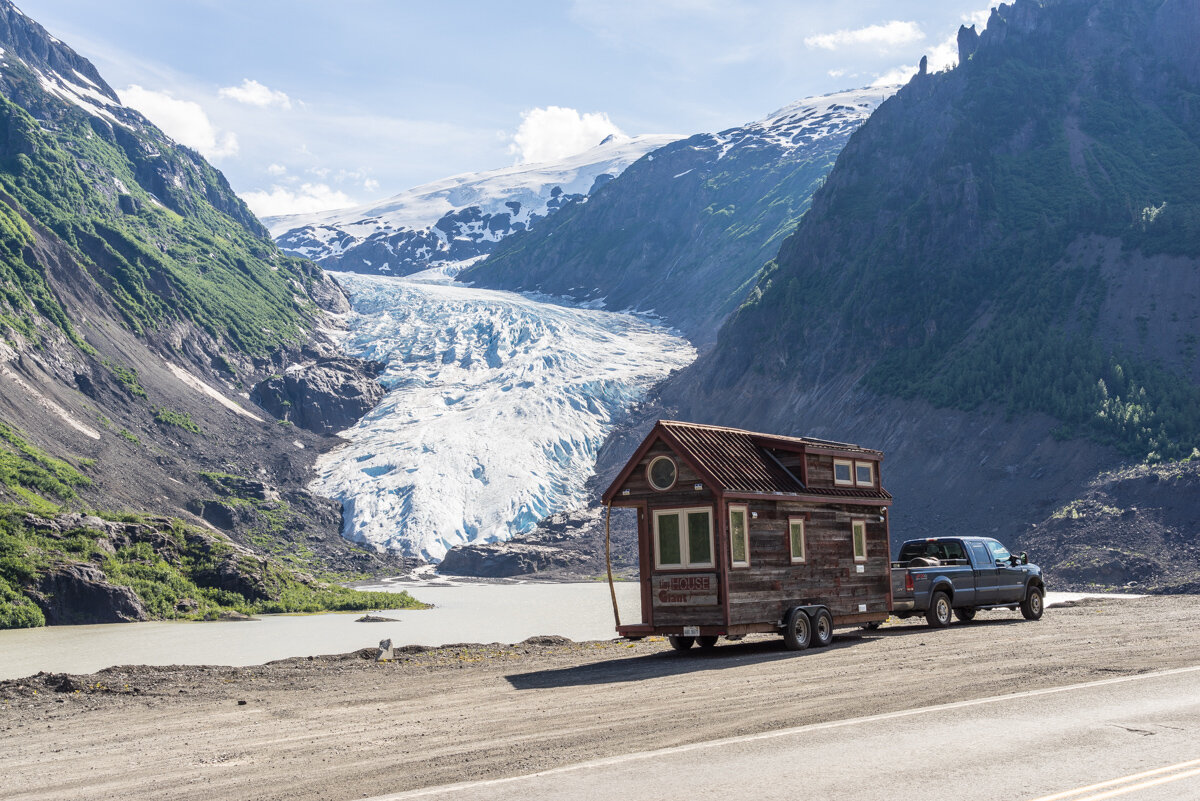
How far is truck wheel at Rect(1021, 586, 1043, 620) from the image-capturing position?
31438 mm

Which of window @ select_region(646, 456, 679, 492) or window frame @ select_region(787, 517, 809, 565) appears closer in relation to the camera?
window @ select_region(646, 456, 679, 492)

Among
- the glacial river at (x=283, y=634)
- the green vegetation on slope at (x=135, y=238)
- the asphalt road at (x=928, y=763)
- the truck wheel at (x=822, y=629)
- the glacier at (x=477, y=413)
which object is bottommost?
the glacial river at (x=283, y=634)

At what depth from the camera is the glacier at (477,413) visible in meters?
108

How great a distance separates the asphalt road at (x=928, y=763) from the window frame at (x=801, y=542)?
1037 centimetres

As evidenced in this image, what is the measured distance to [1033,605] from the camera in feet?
104

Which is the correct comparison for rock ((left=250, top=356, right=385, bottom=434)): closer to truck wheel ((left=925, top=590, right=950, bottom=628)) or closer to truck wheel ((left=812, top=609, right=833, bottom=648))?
truck wheel ((left=925, top=590, right=950, bottom=628))

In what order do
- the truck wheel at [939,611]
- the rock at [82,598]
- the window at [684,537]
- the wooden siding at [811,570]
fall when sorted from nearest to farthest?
the window at [684,537]
the wooden siding at [811,570]
the truck wheel at [939,611]
the rock at [82,598]

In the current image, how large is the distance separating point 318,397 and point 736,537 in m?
119

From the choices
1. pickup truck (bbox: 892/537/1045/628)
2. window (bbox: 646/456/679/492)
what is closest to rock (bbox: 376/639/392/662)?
window (bbox: 646/456/679/492)

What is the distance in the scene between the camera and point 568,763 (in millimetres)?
11641

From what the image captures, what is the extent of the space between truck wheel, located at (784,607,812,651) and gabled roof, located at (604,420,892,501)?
2.81 m

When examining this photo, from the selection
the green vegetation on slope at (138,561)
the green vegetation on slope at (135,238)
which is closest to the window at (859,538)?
the green vegetation on slope at (138,561)

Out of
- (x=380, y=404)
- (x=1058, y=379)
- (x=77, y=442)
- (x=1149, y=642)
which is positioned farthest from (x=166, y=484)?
(x=1149, y=642)

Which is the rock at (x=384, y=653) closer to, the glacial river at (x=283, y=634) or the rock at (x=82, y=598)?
the glacial river at (x=283, y=634)
